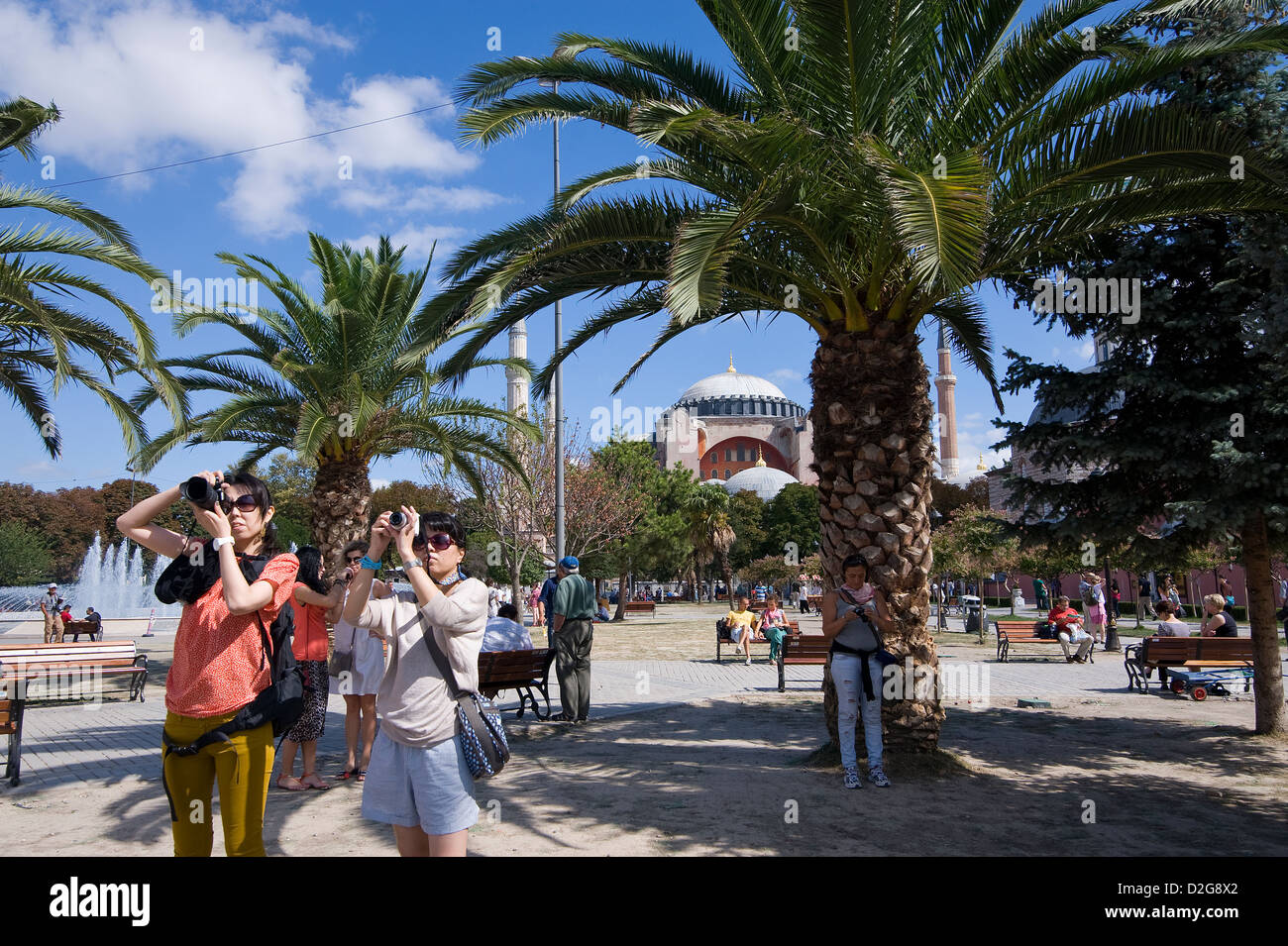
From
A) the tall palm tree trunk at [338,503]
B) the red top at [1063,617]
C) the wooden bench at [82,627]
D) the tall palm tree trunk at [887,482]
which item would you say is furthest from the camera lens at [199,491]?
the wooden bench at [82,627]

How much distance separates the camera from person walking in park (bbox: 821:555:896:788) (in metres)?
6.26

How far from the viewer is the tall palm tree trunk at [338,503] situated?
12.4 meters

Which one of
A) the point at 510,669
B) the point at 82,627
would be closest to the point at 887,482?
the point at 510,669

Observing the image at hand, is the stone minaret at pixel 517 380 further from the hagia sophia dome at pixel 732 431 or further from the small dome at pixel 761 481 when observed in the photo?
the hagia sophia dome at pixel 732 431

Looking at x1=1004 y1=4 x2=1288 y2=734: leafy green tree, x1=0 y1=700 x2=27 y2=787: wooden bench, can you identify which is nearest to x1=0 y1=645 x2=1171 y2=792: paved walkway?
x1=0 y1=700 x2=27 y2=787: wooden bench

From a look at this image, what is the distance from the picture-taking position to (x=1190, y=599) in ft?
118

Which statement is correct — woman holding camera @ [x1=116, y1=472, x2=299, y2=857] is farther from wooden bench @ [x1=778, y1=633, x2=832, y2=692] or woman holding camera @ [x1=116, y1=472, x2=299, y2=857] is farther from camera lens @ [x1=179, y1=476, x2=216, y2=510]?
wooden bench @ [x1=778, y1=633, x2=832, y2=692]

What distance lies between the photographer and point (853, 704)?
20.6ft

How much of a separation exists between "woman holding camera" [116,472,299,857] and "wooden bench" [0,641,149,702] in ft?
28.9

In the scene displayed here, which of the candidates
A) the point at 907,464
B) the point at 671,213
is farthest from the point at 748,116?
the point at 907,464

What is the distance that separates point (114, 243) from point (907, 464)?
8612 mm

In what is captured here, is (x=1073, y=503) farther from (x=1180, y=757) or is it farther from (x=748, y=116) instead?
(x=748, y=116)

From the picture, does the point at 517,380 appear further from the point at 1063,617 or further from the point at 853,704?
the point at 853,704

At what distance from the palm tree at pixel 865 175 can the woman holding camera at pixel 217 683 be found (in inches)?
119
